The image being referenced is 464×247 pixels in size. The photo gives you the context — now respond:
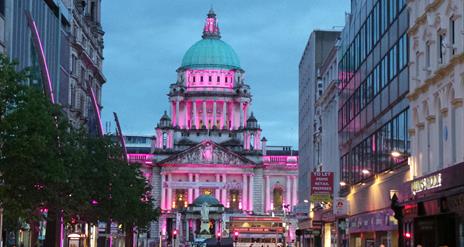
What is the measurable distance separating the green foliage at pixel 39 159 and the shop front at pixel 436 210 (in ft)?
47.6

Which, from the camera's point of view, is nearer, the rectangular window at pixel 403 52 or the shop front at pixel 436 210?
the shop front at pixel 436 210

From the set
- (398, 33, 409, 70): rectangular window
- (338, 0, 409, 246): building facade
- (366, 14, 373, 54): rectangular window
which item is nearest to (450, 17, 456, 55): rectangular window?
(338, 0, 409, 246): building facade

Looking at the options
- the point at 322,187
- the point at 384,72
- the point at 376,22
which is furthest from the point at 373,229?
the point at 322,187

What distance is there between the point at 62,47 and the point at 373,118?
49.2 metres

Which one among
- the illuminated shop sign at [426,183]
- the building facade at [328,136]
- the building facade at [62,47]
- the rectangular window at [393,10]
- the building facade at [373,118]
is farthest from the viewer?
the building facade at [328,136]

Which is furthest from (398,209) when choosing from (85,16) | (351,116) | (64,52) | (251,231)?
(85,16)

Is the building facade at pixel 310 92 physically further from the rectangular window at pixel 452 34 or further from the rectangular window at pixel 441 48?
the rectangular window at pixel 452 34

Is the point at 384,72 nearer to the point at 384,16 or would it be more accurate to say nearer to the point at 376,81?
the point at 376,81

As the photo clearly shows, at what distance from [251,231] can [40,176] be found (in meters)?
53.2

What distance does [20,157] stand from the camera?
40.7 m

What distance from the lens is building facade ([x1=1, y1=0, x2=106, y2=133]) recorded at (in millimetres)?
73831

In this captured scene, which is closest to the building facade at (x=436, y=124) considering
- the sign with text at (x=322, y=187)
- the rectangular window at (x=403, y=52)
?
the rectangular window at (x=403, y=52)

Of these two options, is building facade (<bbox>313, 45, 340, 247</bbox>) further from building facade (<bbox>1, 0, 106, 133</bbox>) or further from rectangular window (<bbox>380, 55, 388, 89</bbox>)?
rectangular window (<bbox>380, 55, 388, 89</bbox>)

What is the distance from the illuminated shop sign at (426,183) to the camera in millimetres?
31959
